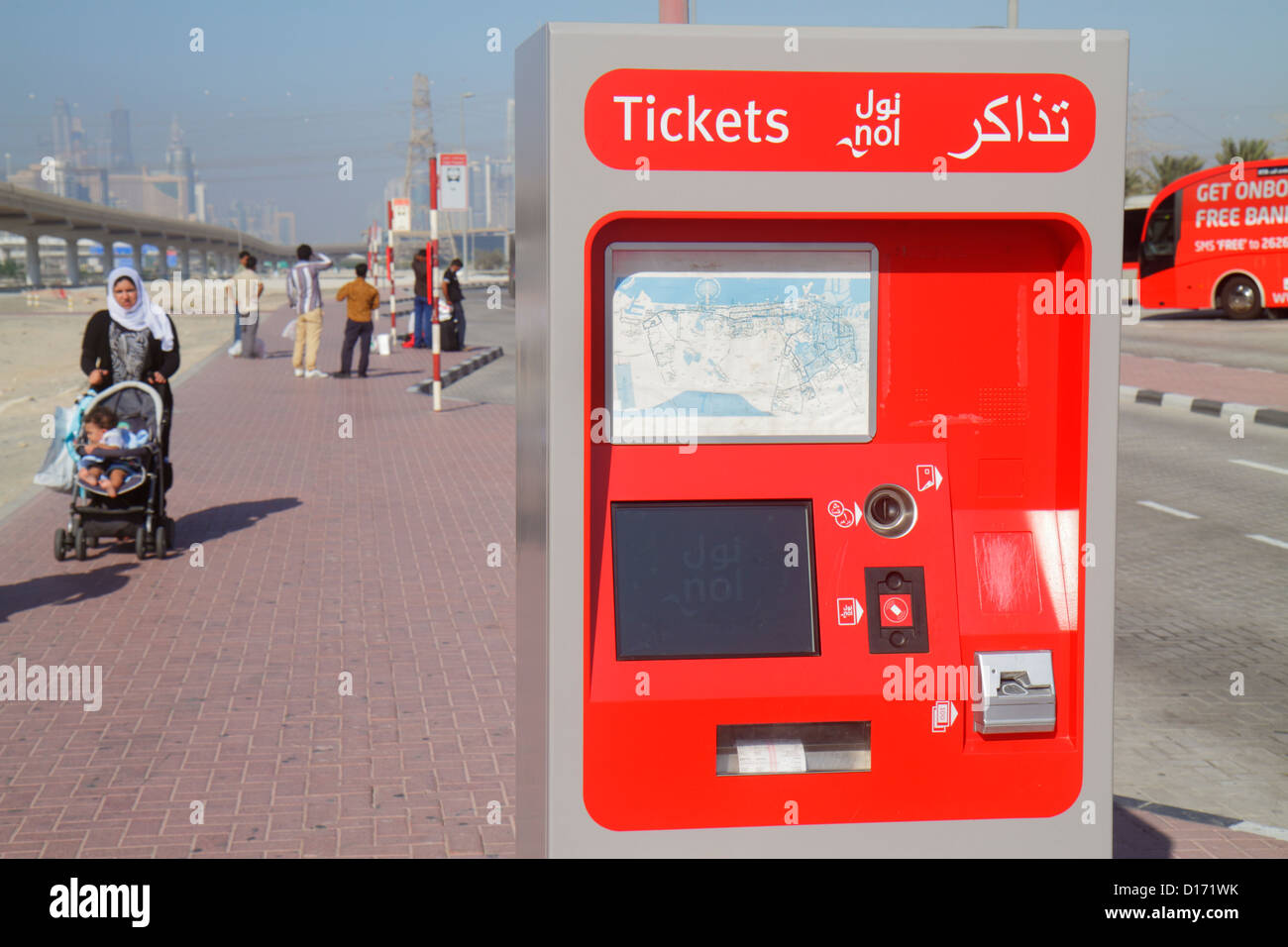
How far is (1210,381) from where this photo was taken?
64.4ft

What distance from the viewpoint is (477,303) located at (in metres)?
57.9

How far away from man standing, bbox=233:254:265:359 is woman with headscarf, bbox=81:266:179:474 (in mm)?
14484

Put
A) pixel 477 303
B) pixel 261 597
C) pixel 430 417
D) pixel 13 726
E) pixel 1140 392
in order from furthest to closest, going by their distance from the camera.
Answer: pixel 477 303 → pixel 1140 392 → pixel 430 417 → pixel 261 597 → pixel 13 726

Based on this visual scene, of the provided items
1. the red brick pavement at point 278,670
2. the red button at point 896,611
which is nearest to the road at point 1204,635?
the red button at point 896,611

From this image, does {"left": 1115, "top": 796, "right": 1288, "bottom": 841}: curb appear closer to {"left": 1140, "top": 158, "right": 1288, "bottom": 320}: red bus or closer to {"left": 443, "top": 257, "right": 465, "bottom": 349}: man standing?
{"left": 443, "top": 257, "right": 465, "bottom": 349}: man standing

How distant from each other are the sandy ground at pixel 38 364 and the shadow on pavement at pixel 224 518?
7.30 ft

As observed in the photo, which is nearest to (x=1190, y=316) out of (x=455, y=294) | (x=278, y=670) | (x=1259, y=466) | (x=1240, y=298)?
(x=1240, y=298)

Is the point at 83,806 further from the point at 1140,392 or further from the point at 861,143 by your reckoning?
the point at 1140,392

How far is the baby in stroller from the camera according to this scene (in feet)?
29.0

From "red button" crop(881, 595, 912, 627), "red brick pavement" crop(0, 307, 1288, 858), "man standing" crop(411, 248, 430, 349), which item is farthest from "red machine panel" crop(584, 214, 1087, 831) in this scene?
"man standing" crop(411, 248, 430, 349)

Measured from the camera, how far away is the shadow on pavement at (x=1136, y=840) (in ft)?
14.4

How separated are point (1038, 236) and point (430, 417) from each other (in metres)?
14.4

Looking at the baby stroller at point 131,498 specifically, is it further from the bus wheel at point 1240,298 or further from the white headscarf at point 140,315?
the bus wheel at point 1240,298
